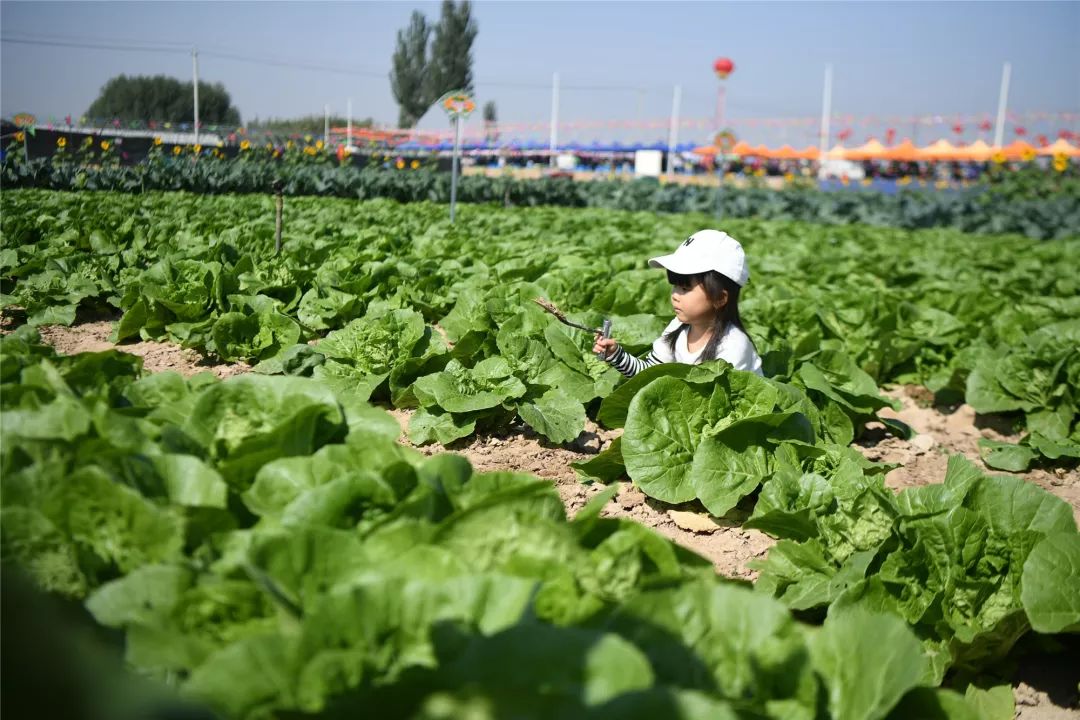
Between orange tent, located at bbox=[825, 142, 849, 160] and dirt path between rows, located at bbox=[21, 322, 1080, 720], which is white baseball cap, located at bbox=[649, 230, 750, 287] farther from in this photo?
orange tent, located at bbox=[825, 142, 849, 160]

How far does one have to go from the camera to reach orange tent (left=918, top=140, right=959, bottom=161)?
36281 mm

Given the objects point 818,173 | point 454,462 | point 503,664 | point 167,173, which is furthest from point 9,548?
point 818,173

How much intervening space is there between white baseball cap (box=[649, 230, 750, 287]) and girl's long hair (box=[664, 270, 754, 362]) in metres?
0.05

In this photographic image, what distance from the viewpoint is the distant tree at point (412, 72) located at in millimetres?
72500

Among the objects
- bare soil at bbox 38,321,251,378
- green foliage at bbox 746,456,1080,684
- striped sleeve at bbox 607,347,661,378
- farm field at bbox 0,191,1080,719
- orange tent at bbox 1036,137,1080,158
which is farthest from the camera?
orange tent at bbox 1036,137,1080,158

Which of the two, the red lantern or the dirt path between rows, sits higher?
the red lantern

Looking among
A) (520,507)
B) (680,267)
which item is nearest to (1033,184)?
(680,267)

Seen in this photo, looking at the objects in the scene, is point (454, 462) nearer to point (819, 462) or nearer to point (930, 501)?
point (930, 501)

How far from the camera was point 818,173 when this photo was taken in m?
45.4

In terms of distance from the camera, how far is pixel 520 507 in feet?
5.87

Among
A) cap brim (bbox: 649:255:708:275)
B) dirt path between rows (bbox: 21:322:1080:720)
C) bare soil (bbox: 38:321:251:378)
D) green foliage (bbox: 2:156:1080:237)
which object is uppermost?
green foliage (bbox: 2:156:1080:237)

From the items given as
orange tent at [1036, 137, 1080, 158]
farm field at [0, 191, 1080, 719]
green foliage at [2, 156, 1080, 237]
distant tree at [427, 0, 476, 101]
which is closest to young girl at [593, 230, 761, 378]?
farm field at [0, 191, 1080, 719]

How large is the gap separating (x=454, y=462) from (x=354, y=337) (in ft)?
9.31

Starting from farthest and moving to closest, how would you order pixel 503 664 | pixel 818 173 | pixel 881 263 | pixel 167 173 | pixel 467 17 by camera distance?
pixel 467 17, pixel 818 173, pixel 167 173, pixel 881 263, pixel 503 664
